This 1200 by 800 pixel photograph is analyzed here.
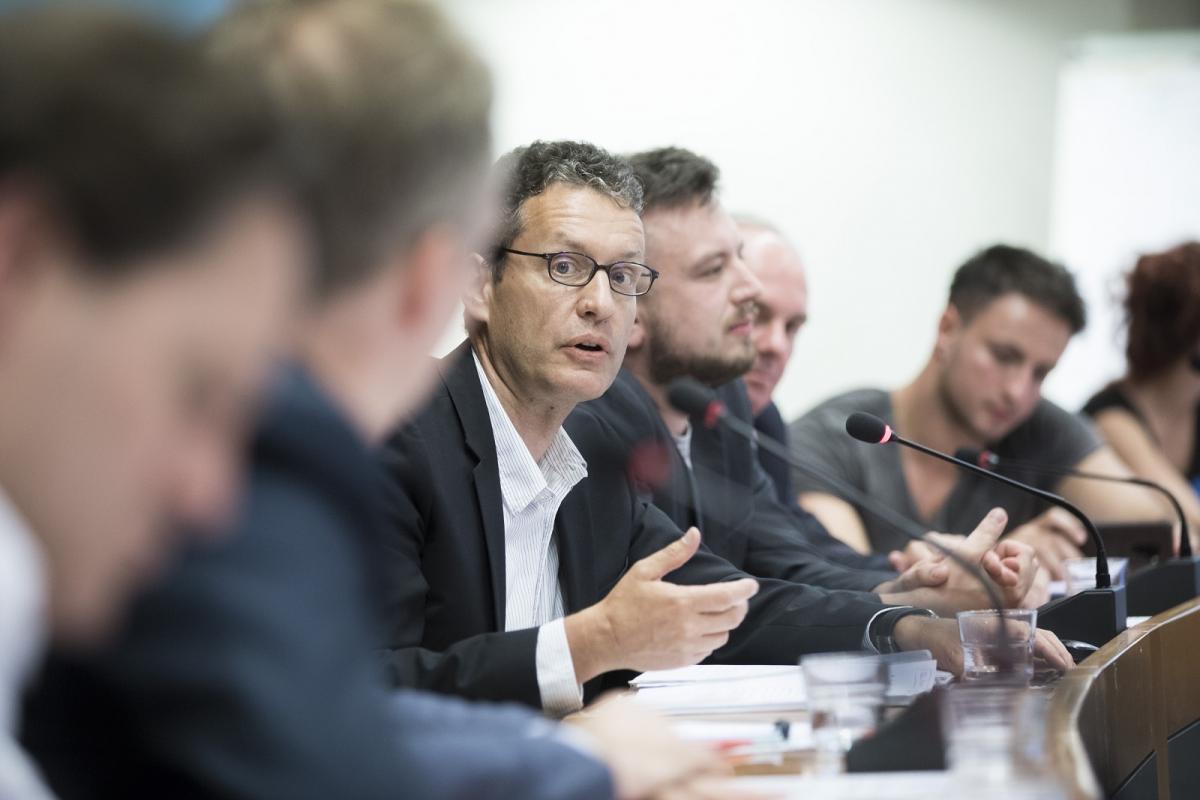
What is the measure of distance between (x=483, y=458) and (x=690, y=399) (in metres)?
0.38

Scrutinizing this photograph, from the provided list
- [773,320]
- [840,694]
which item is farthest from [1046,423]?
[840,694]

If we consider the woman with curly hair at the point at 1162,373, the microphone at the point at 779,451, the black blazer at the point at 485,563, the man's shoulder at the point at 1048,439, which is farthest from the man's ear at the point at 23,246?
the woman with curly hair at the point at 1162,373

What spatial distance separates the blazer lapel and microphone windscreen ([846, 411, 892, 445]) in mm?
603

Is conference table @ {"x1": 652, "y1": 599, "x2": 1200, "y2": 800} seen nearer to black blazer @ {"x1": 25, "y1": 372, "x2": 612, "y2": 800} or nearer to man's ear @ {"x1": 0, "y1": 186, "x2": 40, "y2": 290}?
→ black blazer @ {"x1": 25, "y1": 372, "x2": 612, "y2": 800}

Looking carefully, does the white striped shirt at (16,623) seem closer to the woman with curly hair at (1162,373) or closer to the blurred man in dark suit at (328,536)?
the blurred man in dark suit at (328,536)

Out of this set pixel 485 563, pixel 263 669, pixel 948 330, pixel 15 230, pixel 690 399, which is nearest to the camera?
pixel 15 230

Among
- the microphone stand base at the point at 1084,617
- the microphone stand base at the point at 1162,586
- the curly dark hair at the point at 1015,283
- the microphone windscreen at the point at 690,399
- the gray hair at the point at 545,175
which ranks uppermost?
the gray hair at the point at 545,175

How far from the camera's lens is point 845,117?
18.6 feet

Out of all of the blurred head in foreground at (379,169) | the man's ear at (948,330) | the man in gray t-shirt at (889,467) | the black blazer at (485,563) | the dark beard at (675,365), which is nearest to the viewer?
the blurred head in foreground at (379,169)

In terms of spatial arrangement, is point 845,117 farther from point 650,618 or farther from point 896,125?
point 650,618

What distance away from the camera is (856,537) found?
357cm

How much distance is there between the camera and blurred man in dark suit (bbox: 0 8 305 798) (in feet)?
2.15

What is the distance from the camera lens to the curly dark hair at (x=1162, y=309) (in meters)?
4.72

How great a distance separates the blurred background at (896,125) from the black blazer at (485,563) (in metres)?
3.03
